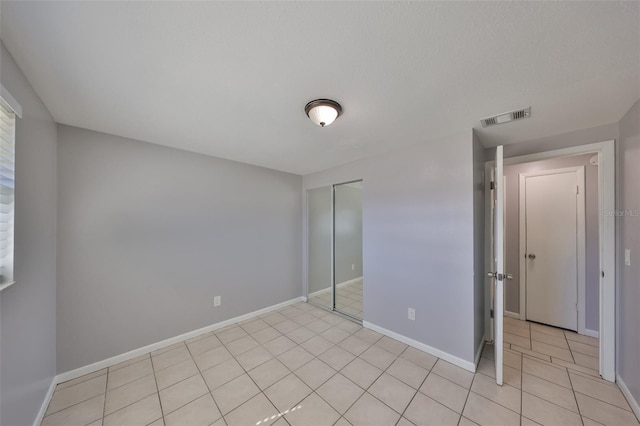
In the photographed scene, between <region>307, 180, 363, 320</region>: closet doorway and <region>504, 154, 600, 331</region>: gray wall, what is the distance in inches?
87.9

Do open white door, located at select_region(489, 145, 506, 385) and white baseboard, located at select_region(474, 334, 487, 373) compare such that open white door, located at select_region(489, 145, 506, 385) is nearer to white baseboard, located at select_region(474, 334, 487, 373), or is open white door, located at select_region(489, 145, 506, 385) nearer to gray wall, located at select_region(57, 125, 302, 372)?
white baseboard, located at select_region(474, 334, 487, 373)

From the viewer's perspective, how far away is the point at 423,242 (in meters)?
2.39

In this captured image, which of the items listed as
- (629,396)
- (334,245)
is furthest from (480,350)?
(334,245)

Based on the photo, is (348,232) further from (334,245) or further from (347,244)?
(334,245)

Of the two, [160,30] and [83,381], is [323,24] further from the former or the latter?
[83,381]

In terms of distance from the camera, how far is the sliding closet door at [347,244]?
3947mm

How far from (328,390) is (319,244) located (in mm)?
2506

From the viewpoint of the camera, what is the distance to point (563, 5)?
2.97ft

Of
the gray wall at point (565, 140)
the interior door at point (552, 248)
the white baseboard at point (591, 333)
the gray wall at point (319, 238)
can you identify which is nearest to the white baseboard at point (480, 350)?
the interior door at point (552, 248)

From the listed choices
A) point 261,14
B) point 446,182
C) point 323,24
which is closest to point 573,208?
point 446,182

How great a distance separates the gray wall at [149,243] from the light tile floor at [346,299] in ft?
3.05

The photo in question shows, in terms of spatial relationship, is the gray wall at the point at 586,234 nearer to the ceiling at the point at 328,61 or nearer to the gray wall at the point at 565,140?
the gray wall at the point at 565,140

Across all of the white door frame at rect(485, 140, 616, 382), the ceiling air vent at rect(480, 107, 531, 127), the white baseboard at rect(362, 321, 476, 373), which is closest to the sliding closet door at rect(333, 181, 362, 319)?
the white baseboard at rect(362, 321, 476, 373)

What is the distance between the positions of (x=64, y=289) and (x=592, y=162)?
5.67 meters
